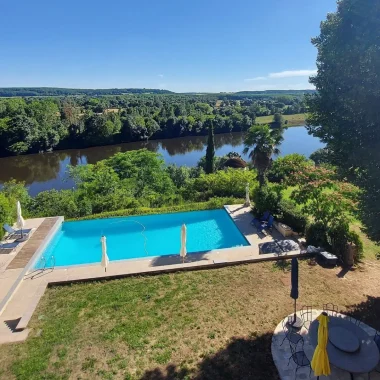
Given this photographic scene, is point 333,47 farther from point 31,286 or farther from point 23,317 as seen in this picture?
point 31,286

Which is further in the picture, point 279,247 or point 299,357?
point 279,247

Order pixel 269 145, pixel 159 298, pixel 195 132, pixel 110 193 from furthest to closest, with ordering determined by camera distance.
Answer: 1. pixel 195 132
2. pixel 110 193
3. pixel 269 145
4. pixel 159 298

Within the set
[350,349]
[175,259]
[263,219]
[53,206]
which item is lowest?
[53,206]

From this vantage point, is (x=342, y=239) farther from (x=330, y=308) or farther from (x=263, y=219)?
(x=263, y=219)

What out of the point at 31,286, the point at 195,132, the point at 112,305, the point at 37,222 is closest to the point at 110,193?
the point at 37,222

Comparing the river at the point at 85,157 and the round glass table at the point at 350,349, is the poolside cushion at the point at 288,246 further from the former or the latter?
the river at the point at 85,157

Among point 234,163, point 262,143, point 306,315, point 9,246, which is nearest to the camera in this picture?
point 306,315

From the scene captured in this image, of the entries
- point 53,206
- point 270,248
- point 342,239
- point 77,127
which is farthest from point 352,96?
point 77,127
